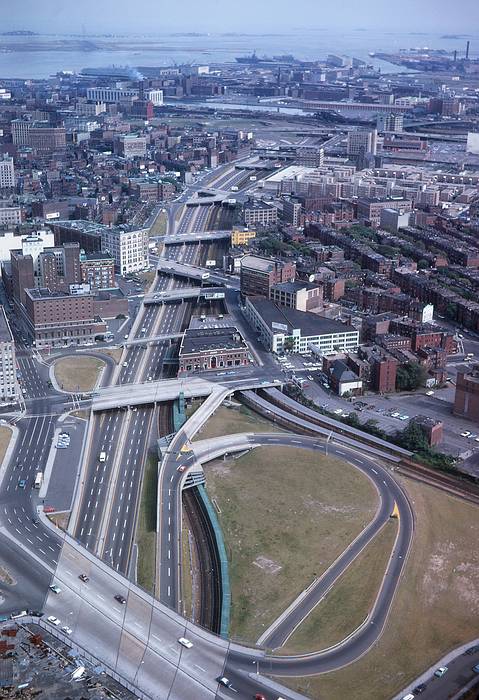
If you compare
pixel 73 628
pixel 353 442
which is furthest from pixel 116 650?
pixel 353 442

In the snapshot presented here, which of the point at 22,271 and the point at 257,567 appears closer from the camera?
the point at 257,567

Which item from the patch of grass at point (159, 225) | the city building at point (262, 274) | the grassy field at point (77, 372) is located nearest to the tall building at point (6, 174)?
the patch of grass at point (159, 225)

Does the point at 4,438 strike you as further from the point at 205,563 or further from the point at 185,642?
the point at 185,642

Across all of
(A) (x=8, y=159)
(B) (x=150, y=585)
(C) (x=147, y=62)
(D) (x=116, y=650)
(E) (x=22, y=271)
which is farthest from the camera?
(C) (x=147, y=62)

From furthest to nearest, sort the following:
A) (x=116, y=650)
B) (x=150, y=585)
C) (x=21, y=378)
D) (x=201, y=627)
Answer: (x=21, y=378) → (x=150, y=585) → (x=201, y=627) → (x=116, y=650)

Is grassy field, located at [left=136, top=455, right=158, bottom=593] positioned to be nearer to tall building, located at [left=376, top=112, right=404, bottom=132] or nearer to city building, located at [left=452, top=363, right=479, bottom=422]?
city building, located at [left=452, top=363, right=479, bottom=422]

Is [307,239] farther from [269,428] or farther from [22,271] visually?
[269,428]

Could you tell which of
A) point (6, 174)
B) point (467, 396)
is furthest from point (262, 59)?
point (467, 396)

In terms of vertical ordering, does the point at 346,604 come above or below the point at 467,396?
below
